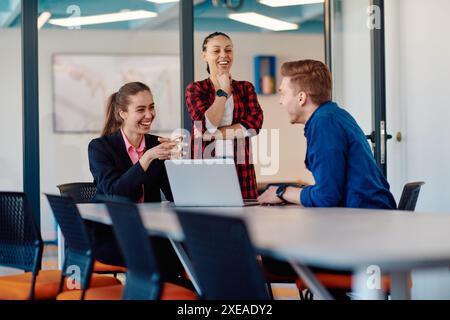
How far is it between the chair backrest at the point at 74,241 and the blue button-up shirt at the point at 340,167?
949mm

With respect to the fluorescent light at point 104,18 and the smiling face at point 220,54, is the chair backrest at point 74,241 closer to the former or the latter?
the smiling face at point 220,54

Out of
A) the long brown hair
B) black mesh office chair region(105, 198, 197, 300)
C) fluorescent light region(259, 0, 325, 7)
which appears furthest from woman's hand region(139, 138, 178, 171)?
fluorescent light region(259, 0, 325, 7)

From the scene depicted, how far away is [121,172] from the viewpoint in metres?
4.23

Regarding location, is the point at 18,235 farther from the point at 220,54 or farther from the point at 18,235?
the point at 220,54

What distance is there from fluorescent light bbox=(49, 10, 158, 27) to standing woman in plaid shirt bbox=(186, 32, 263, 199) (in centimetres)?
117

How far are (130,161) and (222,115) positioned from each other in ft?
2.53

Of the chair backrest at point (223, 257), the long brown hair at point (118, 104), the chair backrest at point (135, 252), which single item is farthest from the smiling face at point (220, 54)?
the chair backrest at point (223, 257)

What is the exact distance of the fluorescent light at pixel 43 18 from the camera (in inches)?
228

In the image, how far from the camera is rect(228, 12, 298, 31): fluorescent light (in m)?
6.17

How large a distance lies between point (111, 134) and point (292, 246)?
249cm

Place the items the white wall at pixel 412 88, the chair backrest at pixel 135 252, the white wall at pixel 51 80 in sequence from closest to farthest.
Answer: the chair backrest at pixel 135 252 < the white wall at pixel 412 88 < the white wall at pixel 51 80

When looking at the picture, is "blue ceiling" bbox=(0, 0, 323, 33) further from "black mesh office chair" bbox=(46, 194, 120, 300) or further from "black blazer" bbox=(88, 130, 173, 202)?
"black mesh office chair" bbox=(46, 194, 120, 300)

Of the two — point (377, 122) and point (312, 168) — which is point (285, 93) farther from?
point (377, 122)
